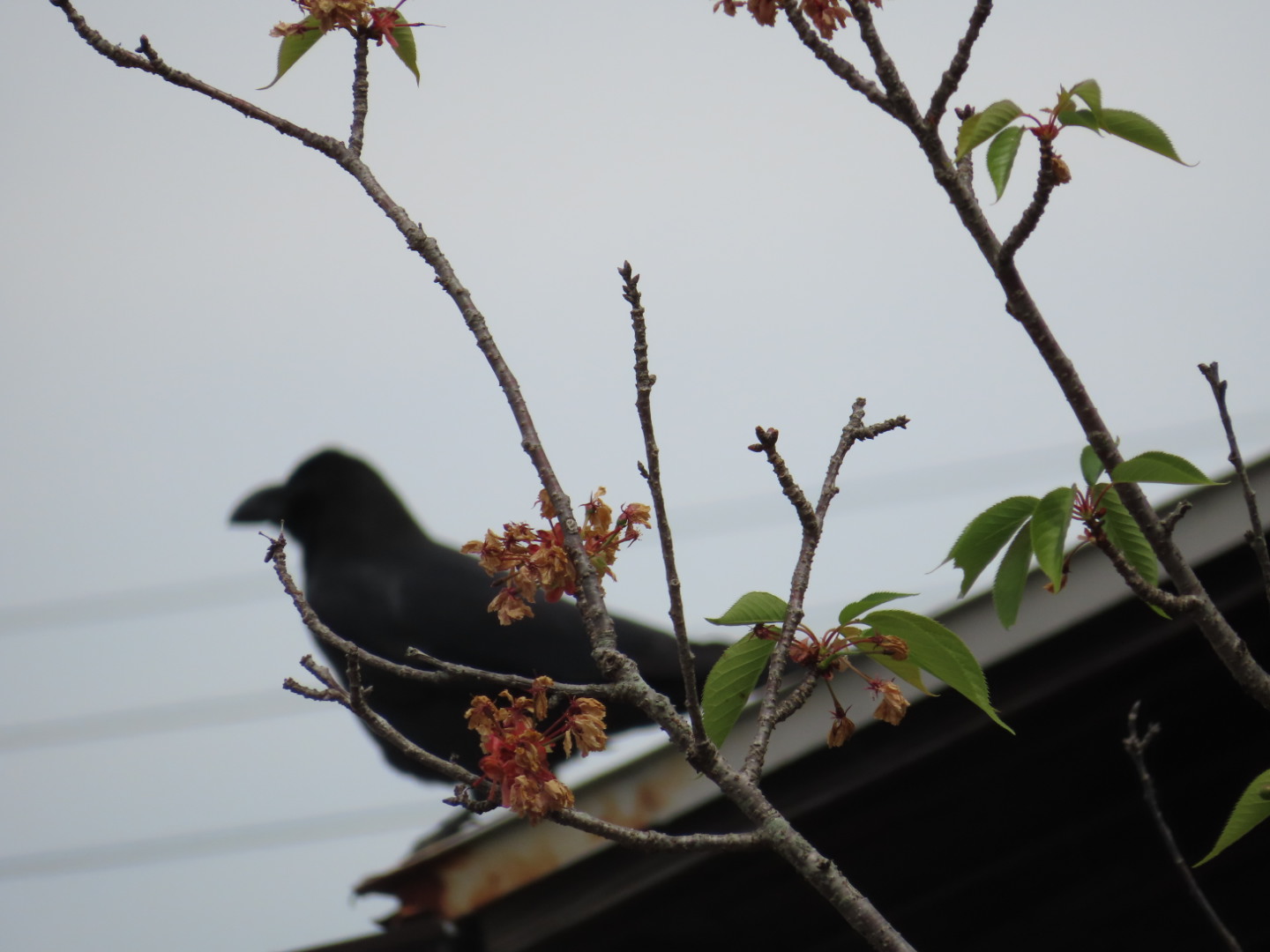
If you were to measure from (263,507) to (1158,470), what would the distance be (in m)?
4.99

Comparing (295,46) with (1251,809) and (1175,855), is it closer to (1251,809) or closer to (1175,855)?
(1251,809)

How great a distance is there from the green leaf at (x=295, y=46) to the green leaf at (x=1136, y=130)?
689mm

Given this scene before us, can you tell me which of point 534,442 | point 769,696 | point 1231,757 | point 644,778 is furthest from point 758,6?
point 1231,757

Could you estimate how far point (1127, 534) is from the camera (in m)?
1.05

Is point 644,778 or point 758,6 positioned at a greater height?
point 758,6

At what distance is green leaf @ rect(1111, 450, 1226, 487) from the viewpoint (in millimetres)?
954

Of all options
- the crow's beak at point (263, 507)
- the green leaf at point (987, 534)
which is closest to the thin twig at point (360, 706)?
the green leaf at point (987, 534)

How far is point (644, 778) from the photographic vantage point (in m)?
2.27

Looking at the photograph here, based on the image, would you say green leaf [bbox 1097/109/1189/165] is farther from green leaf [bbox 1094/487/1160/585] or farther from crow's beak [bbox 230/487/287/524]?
crow's beak [bbox 230/487/287/524]

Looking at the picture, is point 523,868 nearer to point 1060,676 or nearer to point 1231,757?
point 1060,676

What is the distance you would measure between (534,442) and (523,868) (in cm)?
159

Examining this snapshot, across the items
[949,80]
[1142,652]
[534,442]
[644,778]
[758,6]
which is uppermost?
[758,6]

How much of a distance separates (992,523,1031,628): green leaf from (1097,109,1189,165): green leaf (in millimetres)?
326

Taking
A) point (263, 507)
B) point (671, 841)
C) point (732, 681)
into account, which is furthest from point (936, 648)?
point (263, 507)
